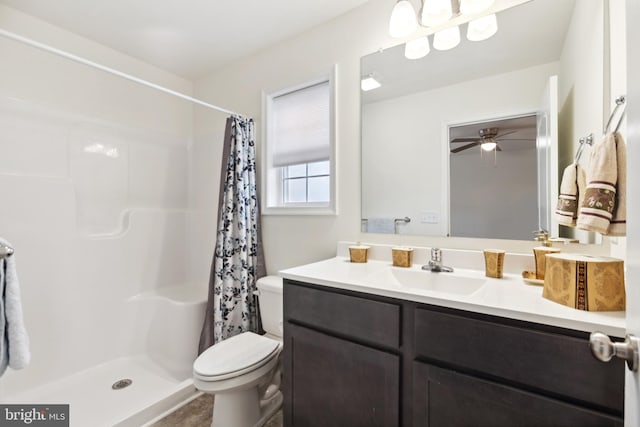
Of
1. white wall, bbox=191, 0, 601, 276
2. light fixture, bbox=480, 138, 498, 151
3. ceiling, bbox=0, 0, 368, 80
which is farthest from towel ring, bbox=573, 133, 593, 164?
ceiling, bbox=0, 0, 368, 80

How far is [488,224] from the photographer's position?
134 cm

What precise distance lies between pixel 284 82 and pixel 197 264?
64.4 inches

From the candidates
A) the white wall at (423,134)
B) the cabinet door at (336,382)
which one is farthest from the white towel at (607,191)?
the cabinet door at (336,382)

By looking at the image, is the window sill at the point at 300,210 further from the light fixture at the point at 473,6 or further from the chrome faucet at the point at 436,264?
the light fixture at the point at 473,6

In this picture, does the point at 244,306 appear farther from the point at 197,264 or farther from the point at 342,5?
the point at 342,5

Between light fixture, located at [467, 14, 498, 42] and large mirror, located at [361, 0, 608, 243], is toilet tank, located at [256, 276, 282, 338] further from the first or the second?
light fixture, located at [467, 14, 498, 42]

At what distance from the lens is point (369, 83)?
1.65 metres

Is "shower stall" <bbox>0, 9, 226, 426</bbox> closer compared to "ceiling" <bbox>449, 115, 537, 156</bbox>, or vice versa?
"ceiling" <bbox>449, 115, 537, 156</bbox>

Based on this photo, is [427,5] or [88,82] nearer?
[427,5]

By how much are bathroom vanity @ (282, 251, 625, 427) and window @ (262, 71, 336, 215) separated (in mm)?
692

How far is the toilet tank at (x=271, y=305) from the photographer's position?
5.68 feet

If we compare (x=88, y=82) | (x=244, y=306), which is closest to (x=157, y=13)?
(x=88, y=82)

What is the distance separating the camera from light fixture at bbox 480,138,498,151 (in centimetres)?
132

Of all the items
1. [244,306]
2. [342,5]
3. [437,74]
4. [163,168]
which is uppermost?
[342,5]
